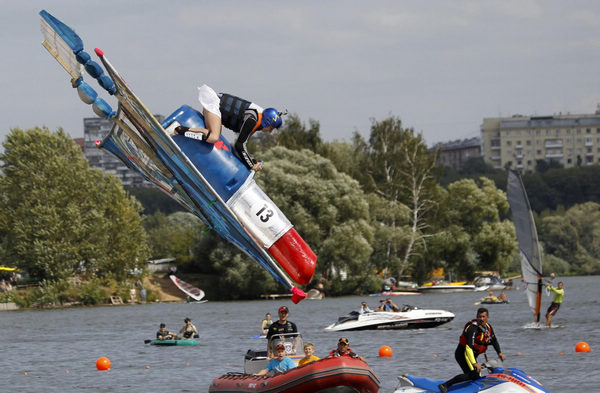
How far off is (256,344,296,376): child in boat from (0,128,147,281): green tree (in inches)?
2341

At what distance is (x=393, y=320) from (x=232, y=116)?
3238cm

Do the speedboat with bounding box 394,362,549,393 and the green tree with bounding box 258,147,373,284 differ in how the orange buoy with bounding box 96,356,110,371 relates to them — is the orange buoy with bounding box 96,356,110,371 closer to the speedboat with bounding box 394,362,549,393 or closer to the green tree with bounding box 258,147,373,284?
the speedboat with bounding box 394,362,549,393

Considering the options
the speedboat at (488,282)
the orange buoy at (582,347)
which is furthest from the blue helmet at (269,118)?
the speedboat at (488,282)

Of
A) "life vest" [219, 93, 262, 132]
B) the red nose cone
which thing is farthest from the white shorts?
the red nose cone

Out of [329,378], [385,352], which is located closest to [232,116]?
[329,378]

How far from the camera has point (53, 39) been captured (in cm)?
1557

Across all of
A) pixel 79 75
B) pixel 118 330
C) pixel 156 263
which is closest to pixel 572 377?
pixel 79 75

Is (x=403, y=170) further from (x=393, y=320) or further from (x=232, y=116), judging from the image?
(x=232, y=116)

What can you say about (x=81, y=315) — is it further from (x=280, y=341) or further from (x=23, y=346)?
(x=280, y=341)

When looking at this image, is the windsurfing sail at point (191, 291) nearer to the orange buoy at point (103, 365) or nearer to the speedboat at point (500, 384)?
the orange buoy at point (103, 365)

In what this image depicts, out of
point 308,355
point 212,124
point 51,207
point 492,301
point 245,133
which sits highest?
point 51,207

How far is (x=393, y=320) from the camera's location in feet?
157

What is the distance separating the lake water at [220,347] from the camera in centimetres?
3122

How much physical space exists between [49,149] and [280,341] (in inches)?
2481
